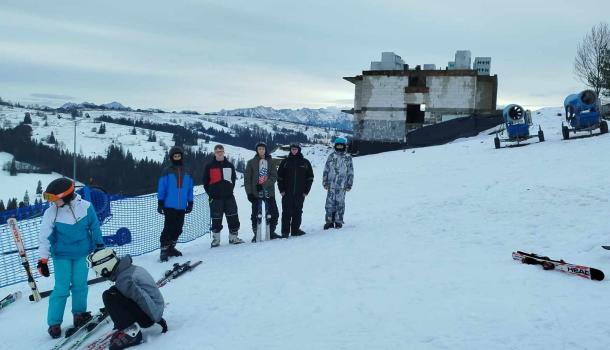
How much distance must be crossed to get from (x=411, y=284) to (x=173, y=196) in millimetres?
4866

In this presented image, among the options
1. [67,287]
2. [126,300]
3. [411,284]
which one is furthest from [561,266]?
[67,287]

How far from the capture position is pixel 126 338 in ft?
15.9

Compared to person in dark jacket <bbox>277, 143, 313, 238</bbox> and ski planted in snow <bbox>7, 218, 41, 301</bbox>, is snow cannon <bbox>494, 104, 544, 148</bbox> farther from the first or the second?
ski planted in snow <bbox>7, 218, 41, 301</bbox>

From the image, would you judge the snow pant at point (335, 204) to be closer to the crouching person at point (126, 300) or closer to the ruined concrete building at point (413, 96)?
the crouching person at point (126, 300)

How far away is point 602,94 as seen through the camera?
140 feet

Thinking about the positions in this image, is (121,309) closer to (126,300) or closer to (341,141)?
(126,300)

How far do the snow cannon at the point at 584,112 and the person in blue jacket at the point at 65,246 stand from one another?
19726 mm

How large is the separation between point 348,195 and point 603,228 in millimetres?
10457

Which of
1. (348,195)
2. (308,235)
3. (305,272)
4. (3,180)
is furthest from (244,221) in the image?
(3,180)

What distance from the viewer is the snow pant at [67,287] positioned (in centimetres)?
548

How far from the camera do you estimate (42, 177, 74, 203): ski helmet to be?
17.4ft

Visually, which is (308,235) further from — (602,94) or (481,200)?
(602,94)

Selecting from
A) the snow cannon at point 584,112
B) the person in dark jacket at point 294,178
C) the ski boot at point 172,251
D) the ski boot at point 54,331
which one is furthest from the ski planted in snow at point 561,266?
the snow cannon at point 584,112

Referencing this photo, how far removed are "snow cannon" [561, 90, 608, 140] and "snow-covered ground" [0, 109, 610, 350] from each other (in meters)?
7.12
